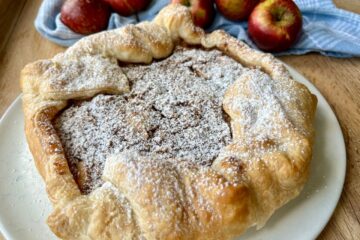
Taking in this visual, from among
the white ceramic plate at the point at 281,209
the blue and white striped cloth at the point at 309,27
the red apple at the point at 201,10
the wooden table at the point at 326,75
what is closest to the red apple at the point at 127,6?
the blue and white striped cloth at the point at 309,27

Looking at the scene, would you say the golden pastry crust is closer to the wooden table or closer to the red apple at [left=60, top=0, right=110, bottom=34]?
the wooden table

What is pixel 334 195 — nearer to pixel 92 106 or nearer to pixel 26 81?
pixel 92 106

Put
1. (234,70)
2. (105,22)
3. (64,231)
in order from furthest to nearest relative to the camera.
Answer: (105,22) → (234,70) → (64,231)

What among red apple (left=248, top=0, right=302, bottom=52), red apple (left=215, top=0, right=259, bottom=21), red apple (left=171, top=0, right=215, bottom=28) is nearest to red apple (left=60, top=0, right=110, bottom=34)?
red apple (left=171, top=0, right=215, bottom=28)

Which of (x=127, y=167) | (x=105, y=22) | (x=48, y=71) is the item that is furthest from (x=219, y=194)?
(x=105, y=22)

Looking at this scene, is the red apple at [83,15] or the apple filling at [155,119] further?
the red apple at [83,15]

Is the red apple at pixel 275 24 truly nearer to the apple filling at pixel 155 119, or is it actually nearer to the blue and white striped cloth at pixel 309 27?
the blue and white striped cloth at pixel 309 27
